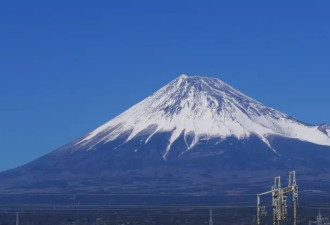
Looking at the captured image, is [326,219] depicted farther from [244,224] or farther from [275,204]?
[275,204]

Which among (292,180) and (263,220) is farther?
(263,220)

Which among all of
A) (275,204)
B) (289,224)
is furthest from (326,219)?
(275,204)

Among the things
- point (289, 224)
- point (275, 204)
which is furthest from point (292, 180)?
point (289, 224)

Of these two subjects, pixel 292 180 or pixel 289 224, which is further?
pixel 289 224

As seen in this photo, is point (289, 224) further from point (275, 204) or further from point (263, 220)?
point (275, 204)

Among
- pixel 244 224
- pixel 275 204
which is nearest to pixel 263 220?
pixel 244 224

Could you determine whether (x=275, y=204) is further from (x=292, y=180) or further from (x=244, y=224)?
(x=244, y=224)
